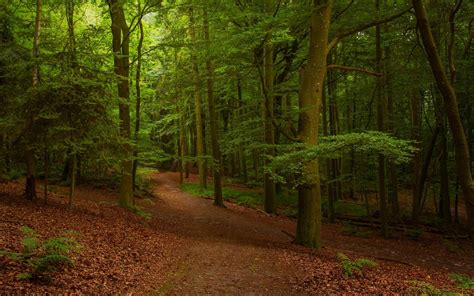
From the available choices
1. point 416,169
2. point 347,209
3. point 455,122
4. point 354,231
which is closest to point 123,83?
point 455,122

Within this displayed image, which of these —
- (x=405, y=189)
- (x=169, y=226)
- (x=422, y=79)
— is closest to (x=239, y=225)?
(x=169, y=226)

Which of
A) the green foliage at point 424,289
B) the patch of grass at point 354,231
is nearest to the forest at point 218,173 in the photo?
the green foliage at point 424,289

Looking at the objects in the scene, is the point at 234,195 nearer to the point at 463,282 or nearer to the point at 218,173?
the point at 218,173

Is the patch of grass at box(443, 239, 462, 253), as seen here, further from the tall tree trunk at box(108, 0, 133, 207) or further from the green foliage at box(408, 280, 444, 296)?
the tall tree trunk at box(108, 0, 133, 207)

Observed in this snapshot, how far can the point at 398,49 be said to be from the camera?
16.7 m

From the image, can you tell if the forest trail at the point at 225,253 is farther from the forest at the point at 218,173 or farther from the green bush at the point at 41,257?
the green bush at the point at 41,257

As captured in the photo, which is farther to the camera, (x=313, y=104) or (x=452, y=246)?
(x=452, y=246)

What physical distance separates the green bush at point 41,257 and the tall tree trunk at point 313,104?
646 centimetres

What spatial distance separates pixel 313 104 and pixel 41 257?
7696 mm

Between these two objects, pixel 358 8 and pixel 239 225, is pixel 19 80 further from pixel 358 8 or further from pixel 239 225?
pixel 358 8

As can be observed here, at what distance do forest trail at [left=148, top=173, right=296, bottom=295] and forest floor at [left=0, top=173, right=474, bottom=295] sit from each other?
2 centimetres

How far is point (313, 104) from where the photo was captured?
1002 centimetres

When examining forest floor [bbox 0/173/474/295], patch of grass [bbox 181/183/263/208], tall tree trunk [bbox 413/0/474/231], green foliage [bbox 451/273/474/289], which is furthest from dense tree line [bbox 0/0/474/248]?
patch of grass [bbox 181/183/263/208]

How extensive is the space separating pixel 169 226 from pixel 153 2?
8645 mm
